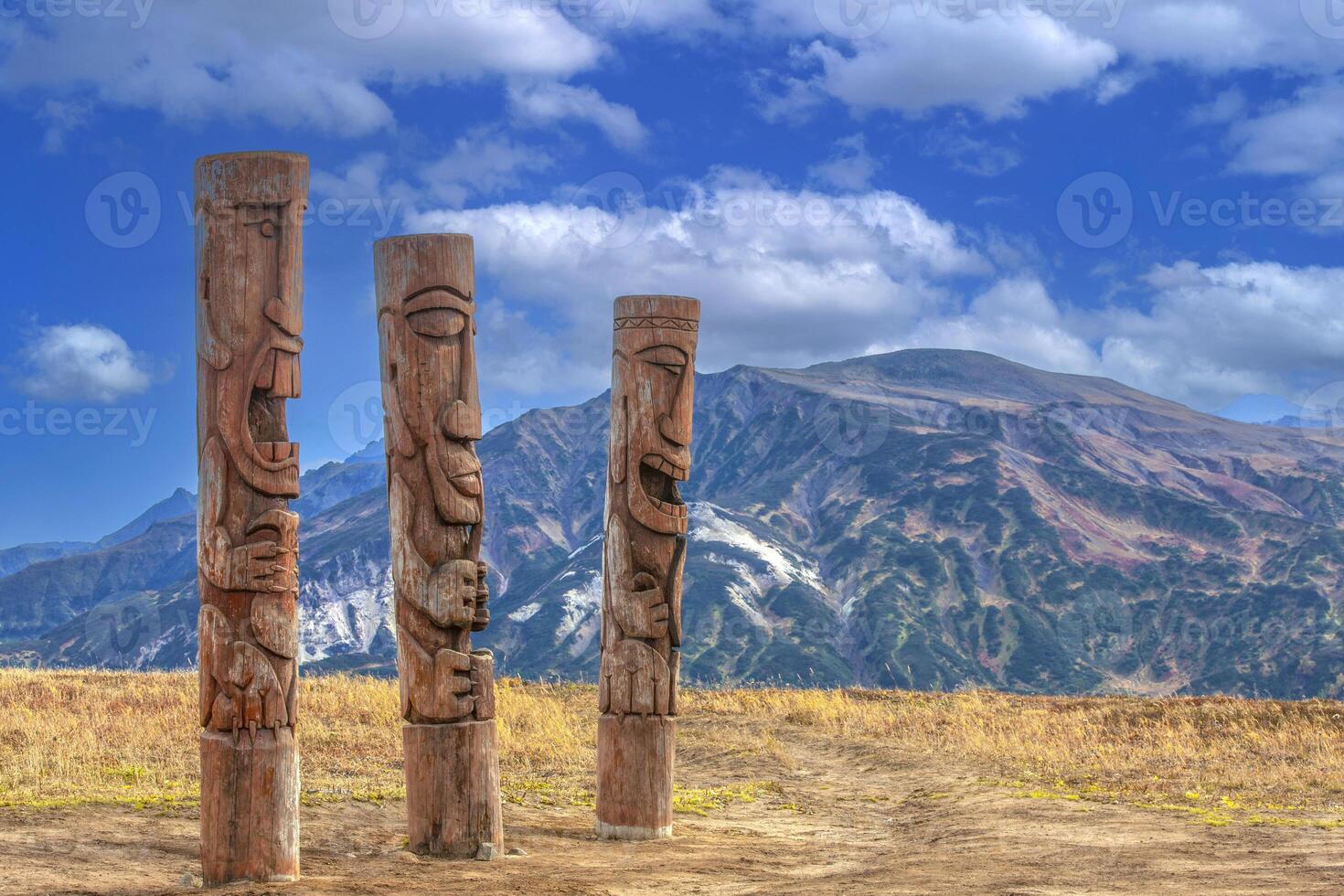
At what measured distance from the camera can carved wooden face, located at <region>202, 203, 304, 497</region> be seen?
33.7ft

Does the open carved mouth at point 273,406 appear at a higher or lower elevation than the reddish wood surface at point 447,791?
higher

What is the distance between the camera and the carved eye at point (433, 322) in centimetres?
1162

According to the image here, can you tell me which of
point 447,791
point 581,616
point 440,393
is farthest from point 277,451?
point 581,616

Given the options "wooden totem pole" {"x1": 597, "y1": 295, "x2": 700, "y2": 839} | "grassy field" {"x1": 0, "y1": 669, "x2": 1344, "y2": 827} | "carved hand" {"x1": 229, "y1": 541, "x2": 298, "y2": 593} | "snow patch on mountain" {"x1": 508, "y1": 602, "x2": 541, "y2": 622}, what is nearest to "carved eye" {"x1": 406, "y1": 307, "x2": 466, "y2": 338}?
"carved hand" {"x1": 229, "y1": 541, "x2": 298, "y2": 593}

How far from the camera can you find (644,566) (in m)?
13.7

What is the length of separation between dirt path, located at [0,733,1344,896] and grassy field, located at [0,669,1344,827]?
2.62 ft

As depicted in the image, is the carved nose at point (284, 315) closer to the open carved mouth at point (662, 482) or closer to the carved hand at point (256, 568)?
the carved hand at point (256, 568)

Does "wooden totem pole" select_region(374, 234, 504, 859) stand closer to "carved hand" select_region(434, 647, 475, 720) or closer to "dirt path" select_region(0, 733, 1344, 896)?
"carved hand" select_region(434, 647, 475, 720)

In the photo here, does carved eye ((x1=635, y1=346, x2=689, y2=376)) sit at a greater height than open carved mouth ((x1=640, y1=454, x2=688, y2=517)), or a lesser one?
greater

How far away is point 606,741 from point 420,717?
2.59 m

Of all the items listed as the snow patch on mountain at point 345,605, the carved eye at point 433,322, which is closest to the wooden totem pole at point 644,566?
the carved eye at point 433,322

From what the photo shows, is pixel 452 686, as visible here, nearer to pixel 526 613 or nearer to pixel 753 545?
pixel 526 613

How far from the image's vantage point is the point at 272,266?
10438 millimetres

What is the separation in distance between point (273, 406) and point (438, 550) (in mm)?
1940
